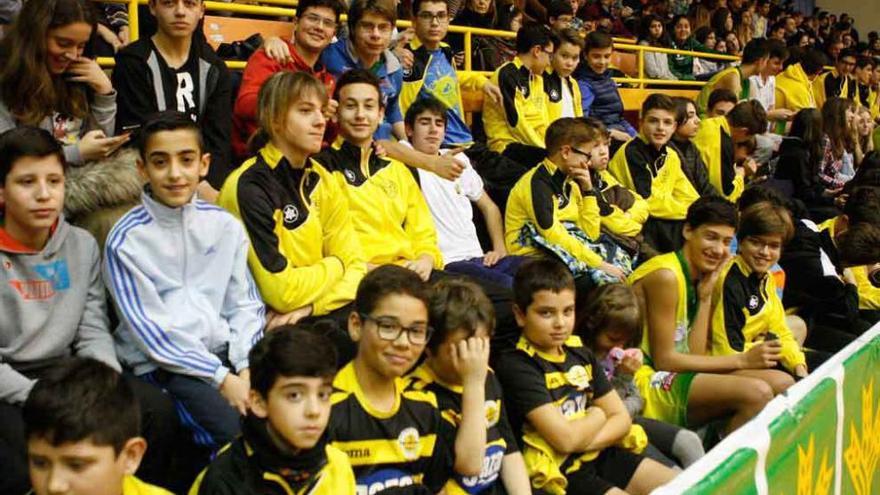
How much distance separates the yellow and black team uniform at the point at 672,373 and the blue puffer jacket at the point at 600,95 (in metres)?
3.35

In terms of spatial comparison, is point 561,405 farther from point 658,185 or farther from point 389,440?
point 658,185

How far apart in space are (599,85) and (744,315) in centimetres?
354

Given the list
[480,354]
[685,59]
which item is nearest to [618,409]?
[480,354]

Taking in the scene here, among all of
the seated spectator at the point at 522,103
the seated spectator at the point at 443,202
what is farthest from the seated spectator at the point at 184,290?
the seated spectator at the point at 522,103

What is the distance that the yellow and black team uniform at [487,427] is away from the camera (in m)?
2.78

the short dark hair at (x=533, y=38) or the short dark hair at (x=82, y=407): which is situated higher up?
the short dark hair at (x=533, y=38)

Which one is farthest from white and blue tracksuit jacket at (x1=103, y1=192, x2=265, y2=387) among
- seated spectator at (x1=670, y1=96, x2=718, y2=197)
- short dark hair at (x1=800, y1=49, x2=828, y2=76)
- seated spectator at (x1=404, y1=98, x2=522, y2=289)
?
short dark hair at (x1=800, y1=49, x2=828, y2=76)

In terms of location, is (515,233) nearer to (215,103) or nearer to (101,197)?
(215,103)

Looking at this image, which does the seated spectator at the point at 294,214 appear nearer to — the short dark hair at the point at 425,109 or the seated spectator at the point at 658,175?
the short dark hair at the point at 425,109

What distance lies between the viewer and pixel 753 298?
4.43m

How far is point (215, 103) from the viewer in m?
3.87

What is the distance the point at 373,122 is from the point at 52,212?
1.63 meters

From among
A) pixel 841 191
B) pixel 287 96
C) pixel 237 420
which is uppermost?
pixel 287 96

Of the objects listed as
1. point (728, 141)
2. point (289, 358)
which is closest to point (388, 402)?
point (289, 358)
